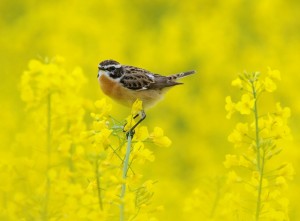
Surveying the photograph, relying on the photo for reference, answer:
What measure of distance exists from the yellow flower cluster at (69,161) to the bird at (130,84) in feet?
2.71

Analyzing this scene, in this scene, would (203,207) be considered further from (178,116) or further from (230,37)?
(230,37)

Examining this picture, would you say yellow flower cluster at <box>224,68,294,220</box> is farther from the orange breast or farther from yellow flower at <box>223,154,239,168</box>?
the orange breast

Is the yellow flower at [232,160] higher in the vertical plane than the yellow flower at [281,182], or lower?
higher

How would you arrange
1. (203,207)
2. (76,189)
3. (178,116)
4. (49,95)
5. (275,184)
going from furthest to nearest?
1. (178,116)
2. (203,207)
3. (49,95)
4. (275,184)
5. (76,189)

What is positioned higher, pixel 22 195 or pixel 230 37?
pixel 230 37

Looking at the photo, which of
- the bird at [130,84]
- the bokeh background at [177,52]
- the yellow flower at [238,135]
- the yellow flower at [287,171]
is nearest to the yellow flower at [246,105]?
the yellow flower at [238,135]

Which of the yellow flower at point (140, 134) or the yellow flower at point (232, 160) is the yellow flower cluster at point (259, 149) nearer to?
the yellow flower at point (232, 160)

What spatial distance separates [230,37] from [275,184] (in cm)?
832

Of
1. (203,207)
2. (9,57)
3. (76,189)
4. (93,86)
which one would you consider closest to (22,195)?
(76,189)

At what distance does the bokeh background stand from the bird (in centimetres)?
169

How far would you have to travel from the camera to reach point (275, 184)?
436 centimetres

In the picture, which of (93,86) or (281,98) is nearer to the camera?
(281,98)

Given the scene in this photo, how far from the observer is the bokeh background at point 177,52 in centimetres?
959

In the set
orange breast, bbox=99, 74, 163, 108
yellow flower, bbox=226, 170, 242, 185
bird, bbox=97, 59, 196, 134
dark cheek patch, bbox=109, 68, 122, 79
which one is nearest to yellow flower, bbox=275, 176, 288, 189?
yellow flower, bbox=226, 170, 242, 185
